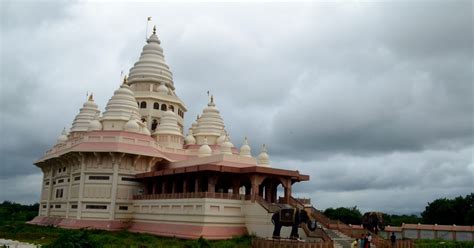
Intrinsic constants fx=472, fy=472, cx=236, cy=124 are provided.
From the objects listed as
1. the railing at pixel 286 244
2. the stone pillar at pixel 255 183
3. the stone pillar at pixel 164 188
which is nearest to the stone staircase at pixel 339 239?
the railing at pixel 286 244

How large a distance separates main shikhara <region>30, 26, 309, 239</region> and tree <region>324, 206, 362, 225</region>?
20.7 metres

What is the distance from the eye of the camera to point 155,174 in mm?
41000

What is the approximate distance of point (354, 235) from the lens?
33.1m

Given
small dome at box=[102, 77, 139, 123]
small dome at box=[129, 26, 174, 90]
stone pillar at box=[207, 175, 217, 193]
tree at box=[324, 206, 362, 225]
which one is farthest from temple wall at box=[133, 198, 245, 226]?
tree at box=[324, 206, 362, 225]

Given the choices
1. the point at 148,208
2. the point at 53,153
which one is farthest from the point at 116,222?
the point at 53,153

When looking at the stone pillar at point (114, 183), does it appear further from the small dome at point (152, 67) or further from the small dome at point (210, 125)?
the small dome at point (152, 67)

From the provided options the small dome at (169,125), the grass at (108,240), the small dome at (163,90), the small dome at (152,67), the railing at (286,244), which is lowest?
the grass at (108,240)

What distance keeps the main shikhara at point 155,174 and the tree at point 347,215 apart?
2072cm

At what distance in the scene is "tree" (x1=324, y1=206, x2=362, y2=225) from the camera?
6253cm

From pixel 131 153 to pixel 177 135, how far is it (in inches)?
317

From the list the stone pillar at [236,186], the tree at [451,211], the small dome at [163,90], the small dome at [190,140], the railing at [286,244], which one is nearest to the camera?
the railing at [286,244]

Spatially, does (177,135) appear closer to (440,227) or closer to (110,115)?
(110,115)

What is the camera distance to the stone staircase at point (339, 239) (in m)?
30.2

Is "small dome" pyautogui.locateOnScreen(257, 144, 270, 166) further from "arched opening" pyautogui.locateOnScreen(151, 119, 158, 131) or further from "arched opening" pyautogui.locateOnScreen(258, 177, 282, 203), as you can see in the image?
"arched opening" pyautogui.locateOnScreen(151, 119, 158, 131)
